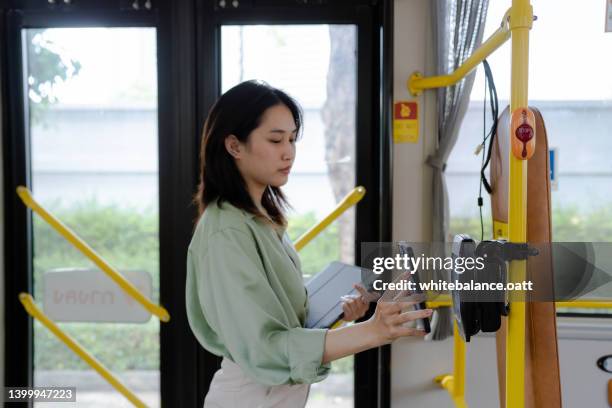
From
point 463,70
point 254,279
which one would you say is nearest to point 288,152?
point 254,279

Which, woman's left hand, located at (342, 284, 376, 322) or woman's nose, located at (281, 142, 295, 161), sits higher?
woman's nose, located at (281, 142, 295, 161)

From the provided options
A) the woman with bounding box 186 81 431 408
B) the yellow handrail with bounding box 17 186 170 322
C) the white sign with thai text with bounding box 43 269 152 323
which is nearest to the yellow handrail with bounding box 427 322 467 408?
the woman with bounding box 186 81 431 408

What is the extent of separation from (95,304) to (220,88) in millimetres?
1144

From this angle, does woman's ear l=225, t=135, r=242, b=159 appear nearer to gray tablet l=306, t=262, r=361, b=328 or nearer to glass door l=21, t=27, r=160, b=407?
gray tablet l=306, t=262, r=361, b=328

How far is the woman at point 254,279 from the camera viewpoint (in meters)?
1.05

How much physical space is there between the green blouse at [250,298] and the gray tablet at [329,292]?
0.09 meters

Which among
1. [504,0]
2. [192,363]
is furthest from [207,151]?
[504,0]

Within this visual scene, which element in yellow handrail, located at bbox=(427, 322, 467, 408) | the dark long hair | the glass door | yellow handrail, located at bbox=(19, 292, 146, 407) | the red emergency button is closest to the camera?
the red emergency button

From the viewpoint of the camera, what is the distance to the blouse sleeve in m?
1.05

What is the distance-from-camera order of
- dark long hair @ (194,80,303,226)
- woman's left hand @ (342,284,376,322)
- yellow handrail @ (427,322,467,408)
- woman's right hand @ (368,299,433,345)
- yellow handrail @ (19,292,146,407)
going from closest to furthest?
woman's right hand @ (368,299,433,345)
dark long hair @ (194,80,303,226)
woman's left hand @ (342,284,376,322)
yellow handrail @ (427,322,467,408)
yellow handrail @ (19,292,146,407)

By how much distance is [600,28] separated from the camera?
7.28 feet

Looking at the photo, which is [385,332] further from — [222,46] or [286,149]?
[222,46]

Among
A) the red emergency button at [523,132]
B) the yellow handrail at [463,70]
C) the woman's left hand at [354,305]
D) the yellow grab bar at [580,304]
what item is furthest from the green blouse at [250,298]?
the yellow grab bar at [580,304]

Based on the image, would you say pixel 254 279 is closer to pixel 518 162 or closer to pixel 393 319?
pixel 393 319
